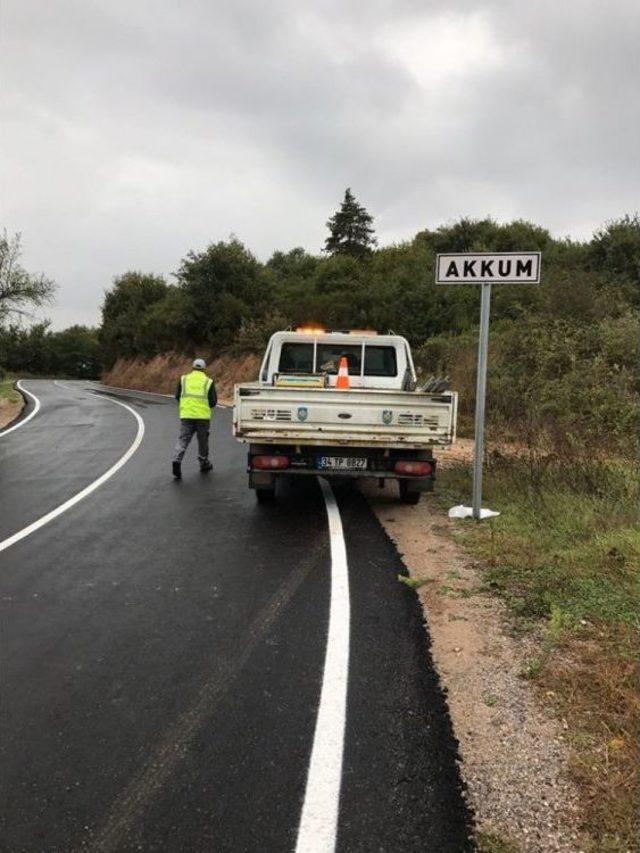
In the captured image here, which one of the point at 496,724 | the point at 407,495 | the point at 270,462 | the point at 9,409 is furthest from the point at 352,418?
the point at 9,409

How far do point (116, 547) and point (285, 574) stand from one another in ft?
6.34

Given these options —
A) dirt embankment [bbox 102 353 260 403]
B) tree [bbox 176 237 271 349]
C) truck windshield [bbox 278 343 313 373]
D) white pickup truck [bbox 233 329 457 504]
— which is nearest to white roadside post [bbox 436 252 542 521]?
white pickup truck [bbox 233 329 457 504]

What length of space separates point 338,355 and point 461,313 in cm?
1446

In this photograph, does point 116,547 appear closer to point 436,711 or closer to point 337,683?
point 337,683

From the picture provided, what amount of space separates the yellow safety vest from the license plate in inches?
142

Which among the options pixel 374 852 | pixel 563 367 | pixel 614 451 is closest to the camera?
pixel 374 852

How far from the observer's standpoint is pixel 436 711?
315cm

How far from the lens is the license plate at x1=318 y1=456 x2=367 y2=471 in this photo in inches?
280

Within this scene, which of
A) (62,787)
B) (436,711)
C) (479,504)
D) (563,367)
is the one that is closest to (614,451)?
(479,504)

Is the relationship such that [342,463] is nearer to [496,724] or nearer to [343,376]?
[343,376]

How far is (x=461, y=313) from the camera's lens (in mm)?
22781

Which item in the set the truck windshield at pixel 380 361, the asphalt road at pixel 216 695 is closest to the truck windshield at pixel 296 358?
the truck windshield at pixel 380 361

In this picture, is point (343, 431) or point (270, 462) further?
point (270, 462)

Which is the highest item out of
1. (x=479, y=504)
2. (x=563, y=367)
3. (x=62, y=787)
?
(x=563, y=367)
